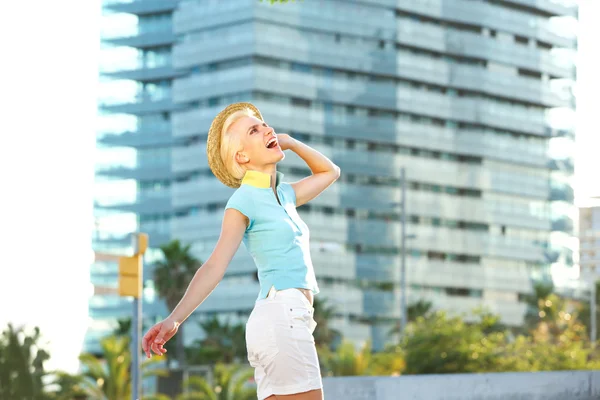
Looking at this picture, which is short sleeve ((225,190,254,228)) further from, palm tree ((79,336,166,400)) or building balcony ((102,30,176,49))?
building balcony ((102,30,176,49))

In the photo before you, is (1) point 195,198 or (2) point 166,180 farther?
(2) point 166,180

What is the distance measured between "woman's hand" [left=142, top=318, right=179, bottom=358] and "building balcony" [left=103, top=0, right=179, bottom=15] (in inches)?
4583

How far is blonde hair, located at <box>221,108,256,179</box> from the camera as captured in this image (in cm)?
441

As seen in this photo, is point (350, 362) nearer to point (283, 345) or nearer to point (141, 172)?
point (283, 345)

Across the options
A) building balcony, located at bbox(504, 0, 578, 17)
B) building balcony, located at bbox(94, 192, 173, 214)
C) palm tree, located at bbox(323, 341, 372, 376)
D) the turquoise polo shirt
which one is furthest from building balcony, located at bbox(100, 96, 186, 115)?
the turquoise polo shirt

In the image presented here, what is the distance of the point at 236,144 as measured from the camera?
14.5 feet

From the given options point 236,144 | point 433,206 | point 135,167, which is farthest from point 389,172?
point 236,144

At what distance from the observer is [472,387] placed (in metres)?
8.66

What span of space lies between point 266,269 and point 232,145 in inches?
21.1

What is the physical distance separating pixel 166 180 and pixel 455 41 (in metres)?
31.5

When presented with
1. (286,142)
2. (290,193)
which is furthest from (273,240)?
(286,142)

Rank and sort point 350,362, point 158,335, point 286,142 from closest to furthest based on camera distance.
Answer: point 158,335 < point 286,142 < point 350,362

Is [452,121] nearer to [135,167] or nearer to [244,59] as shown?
[244,59]

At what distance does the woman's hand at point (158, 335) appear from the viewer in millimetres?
3928
